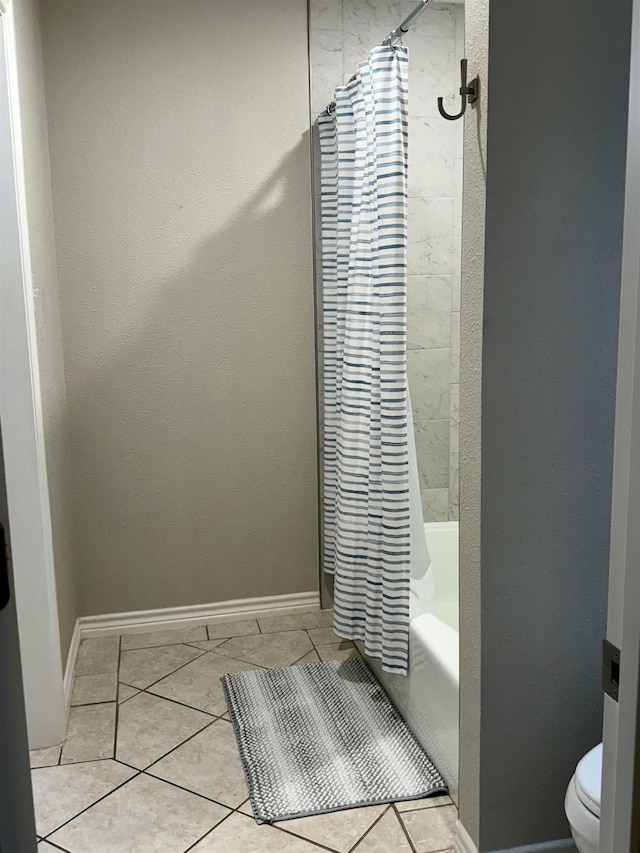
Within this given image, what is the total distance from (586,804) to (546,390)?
81 cm

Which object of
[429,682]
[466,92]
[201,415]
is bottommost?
[429,682]

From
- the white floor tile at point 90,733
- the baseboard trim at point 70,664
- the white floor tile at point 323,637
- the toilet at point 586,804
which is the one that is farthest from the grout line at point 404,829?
the baseboard trim at point 70,664

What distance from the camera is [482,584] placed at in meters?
1.71

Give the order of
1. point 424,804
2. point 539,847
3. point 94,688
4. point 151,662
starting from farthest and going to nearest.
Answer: point 151,662
point 94,688
point 424,804
point 539,847

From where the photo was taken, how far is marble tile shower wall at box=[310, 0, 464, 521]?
10.00 feet

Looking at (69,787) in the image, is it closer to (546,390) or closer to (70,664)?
(70,664)

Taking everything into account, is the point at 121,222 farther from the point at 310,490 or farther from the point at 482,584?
the point at 482,584

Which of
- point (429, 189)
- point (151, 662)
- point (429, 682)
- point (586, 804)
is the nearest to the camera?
point (586, 804)

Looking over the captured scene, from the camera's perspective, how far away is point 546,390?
65.7 inches

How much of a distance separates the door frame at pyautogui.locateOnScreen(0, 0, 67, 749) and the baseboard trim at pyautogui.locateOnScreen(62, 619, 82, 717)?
0.15 meters

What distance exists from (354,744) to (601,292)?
4.93 feet

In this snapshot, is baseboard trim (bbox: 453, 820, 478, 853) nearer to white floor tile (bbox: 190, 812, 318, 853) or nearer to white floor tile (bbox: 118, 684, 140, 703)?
white floor tile (bbox: 190, 812, 318, 853)

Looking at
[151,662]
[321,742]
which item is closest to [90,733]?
[151,662]

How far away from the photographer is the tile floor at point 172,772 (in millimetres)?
1964
